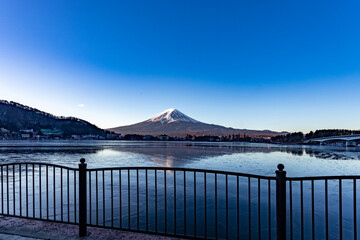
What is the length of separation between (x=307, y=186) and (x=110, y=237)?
1093 centimetres

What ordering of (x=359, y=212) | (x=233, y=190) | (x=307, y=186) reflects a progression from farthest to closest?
1. (x=307, y=186)
2. (x=233, y=190)
3. (x=359, y=212)

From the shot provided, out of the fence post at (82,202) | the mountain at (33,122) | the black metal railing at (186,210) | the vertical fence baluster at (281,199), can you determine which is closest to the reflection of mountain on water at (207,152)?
the black metal railing at (186,210)

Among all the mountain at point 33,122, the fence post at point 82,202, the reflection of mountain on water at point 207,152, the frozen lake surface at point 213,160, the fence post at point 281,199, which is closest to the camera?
the fence post at point 281,199

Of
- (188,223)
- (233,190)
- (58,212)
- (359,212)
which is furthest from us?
(233,190)

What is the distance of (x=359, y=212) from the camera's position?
24.8ft

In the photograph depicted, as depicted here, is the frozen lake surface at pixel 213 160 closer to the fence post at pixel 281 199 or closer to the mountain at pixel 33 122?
the fence post at pixel 281 199

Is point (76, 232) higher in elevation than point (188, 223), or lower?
higher

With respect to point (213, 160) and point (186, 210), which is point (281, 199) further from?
point (213, 160)

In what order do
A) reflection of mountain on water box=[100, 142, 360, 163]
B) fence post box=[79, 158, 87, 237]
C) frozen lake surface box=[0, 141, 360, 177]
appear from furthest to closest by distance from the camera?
1. reflection of mountain on water box=[100, 142, 360, 163]
2. frozen lake surface box=[0, 141, 360, 177]
3. fence post box=[79, 158, 87, 237]

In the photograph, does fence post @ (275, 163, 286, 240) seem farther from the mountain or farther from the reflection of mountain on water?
the mountain

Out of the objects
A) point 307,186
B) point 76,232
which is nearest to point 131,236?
point 76,232

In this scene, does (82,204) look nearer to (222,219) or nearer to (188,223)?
(188,223)

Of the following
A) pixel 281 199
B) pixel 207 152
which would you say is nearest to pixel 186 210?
pixel 281 199

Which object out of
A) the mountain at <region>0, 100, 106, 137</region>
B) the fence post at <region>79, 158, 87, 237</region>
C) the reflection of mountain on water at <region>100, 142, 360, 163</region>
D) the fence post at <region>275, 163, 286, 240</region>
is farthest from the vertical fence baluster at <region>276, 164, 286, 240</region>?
the mountain at <region>0, 100, 106, 137</region>
